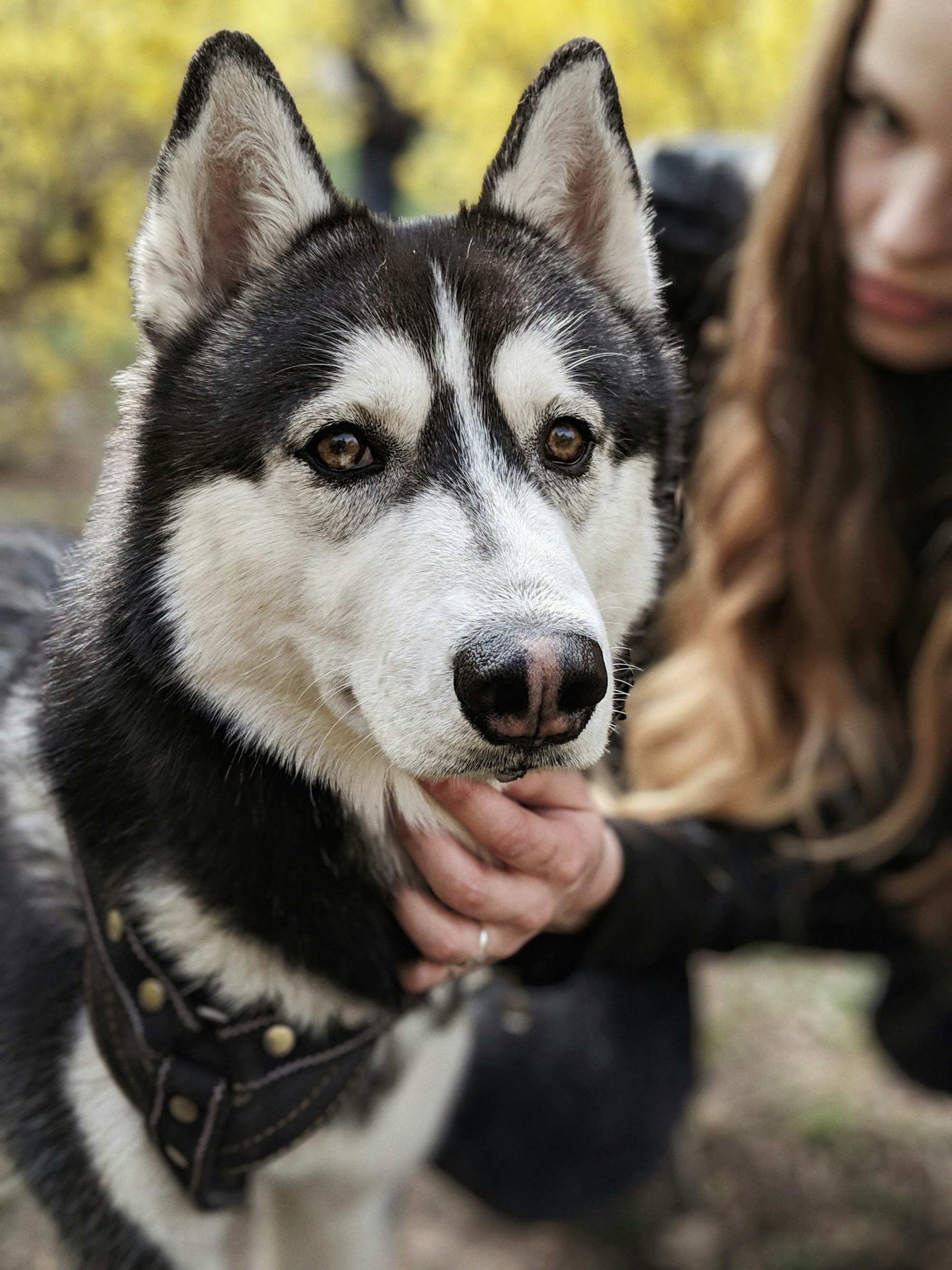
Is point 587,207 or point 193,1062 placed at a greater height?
A: point 587,207

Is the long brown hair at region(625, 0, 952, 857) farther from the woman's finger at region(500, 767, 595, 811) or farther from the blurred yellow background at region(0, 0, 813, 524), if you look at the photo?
the blurred yellow background at region(0, 0, 813, 524)

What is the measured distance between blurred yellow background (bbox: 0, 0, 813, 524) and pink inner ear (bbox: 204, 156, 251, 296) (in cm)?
187

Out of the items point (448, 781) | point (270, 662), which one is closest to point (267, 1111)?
point (448, 781)

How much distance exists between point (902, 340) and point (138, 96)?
2.80 m

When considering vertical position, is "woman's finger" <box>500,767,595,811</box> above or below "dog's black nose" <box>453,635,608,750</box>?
below

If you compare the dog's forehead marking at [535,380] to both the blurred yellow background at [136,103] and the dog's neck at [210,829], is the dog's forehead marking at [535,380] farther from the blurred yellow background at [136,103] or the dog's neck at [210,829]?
the blurred yellow background at [136,103]

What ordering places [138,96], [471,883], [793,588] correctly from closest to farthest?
1. [471,883]
2. [793,588]
3. [138,96]

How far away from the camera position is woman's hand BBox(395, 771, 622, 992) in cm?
143

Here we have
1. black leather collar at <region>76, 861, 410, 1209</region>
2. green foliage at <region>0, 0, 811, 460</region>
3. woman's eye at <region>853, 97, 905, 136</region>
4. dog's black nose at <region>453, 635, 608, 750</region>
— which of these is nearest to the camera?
dog's black nose at <region>453, 635, 608, 750</region>

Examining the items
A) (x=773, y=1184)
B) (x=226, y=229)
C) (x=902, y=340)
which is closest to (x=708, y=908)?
(x=773, y=1184)

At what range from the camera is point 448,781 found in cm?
142

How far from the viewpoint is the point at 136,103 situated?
3756 mm

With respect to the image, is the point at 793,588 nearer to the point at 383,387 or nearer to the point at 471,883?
the point at 471,883

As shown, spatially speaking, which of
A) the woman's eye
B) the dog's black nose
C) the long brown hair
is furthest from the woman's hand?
the woman's eye
